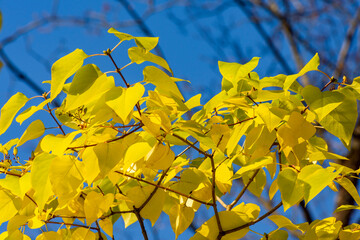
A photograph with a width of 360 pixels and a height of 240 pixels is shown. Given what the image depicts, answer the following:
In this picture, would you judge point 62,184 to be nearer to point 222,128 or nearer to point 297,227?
point 222,128

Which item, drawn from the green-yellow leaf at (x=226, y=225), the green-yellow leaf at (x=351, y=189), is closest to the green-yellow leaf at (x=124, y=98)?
the green-yellow leaf at (x=226, y=225)

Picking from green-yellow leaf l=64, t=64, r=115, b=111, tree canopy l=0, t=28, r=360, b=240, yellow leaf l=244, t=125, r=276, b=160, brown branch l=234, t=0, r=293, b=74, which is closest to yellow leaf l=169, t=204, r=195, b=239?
tree canopy l=0, t=28, r=360, b=240

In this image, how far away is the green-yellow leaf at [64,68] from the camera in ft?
1.85

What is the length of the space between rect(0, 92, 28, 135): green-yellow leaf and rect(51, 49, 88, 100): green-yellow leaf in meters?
0.14

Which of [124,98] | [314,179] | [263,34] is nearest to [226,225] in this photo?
[314,179]

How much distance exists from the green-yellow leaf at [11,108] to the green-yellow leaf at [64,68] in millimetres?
142

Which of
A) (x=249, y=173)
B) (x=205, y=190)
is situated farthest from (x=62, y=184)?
(x=249, y=173)

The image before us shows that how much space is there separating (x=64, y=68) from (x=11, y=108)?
168 millimetres

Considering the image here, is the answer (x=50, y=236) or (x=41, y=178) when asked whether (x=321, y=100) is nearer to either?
(x=41, y=178)

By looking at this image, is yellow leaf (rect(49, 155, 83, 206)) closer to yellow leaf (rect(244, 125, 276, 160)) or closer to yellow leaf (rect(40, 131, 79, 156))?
yellow leaf (rect(40, 131, 79, 156))

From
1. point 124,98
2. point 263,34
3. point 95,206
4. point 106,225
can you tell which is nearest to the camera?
point 124,98

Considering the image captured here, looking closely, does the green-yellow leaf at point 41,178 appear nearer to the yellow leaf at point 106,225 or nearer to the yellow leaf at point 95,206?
the yellow leaf at point 95,206

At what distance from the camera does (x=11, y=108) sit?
682 millimetres

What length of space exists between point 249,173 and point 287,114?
0.63 ft
